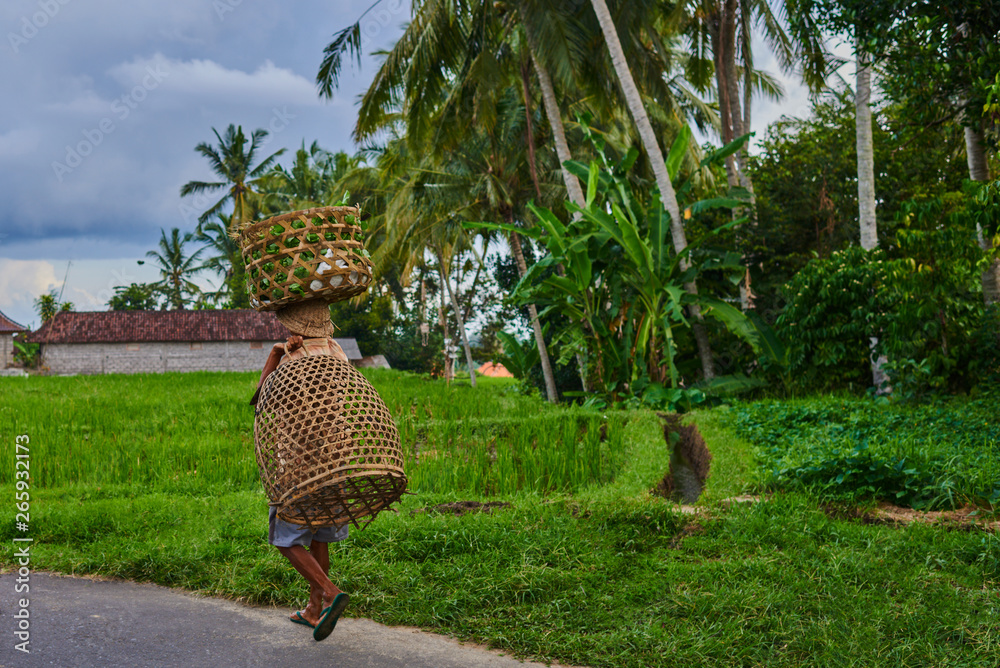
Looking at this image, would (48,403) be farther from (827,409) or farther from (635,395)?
(827,409)

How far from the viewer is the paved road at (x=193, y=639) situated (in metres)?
2.94

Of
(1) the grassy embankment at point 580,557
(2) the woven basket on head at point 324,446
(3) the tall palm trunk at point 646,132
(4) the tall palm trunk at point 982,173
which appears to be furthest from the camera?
(3) the tall palm trunk at point 646,132

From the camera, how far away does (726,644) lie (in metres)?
2.91

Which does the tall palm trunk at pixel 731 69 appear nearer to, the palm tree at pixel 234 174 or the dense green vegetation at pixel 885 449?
the dense green vegetation at pixel 885 449

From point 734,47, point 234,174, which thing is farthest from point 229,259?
point 734,47

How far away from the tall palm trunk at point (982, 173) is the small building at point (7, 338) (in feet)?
102

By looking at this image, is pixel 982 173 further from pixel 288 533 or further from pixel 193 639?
pixel 193 639

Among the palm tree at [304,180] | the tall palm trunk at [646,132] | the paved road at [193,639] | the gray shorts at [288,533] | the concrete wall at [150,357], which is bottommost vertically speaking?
Result: the paved road at [193,639]

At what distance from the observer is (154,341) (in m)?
28.7

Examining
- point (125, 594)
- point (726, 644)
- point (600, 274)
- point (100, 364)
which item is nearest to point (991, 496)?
point (726, 644)

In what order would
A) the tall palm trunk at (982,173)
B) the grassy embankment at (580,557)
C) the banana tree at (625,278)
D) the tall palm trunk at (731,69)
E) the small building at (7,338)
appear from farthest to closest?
the small building at (7,338)
the tall palm trunk at (731,69)
the banana tree at (625,278)
the tall palm trunk at (982,173)
the grassy embankment at (580,557)

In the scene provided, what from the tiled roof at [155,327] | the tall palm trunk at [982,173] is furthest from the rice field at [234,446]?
the tiled roof at [155,327]

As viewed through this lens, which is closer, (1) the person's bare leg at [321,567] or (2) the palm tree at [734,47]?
(1) the person's bare leg at [321,567]

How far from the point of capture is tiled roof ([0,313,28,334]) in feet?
92.5
